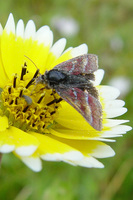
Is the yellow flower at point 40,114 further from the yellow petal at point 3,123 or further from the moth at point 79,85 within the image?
the moth at point 79,85

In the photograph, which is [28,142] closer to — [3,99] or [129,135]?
[3,99]

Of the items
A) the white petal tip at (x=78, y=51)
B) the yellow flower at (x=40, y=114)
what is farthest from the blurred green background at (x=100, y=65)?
the white petal tip at (x=78, y=51)

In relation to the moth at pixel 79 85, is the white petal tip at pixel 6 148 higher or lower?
lower

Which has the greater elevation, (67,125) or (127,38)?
(127,38)

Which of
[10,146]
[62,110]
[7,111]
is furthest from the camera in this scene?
[62,110]

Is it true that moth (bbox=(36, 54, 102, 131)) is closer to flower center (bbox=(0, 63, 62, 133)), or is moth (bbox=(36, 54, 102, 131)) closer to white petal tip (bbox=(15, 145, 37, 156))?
flower center (bbox=(0, 63, 62, 133))

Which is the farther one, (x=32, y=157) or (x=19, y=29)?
(x=19, y=29)

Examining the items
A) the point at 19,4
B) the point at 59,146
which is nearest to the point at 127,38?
the point at 19,4
